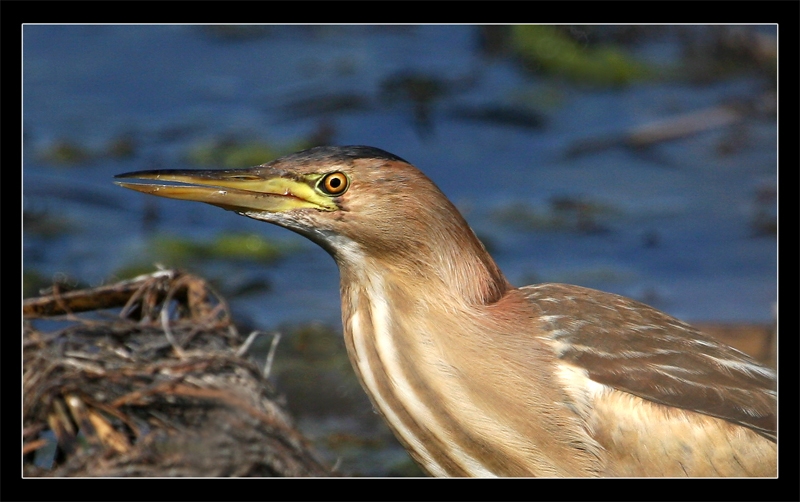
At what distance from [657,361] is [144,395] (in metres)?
1.17

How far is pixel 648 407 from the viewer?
208 cm

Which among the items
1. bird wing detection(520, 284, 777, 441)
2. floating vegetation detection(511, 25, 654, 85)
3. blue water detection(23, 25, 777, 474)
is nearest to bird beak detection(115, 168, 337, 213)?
bird wing detection(520, 284, 777, 441)

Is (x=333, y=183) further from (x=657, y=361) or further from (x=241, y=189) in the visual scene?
(x=657, y=361)

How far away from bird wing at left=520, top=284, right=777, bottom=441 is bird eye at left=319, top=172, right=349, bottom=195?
1.51 feet

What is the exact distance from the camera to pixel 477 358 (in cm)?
212

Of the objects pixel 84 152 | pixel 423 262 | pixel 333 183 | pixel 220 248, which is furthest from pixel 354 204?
pixel 84 152

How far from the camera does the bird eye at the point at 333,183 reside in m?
2.06

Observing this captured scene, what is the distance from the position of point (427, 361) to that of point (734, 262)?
2.74 metres

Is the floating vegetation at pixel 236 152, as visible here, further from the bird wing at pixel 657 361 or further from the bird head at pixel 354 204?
the bird wing at pixel 657 361

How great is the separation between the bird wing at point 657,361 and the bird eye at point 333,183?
1.51ft

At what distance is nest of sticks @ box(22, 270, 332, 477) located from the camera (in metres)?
2.51

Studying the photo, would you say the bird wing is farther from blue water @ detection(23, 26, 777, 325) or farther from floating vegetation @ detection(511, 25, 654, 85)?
floating vegetation @ detection(511, 25, 654, 85)
